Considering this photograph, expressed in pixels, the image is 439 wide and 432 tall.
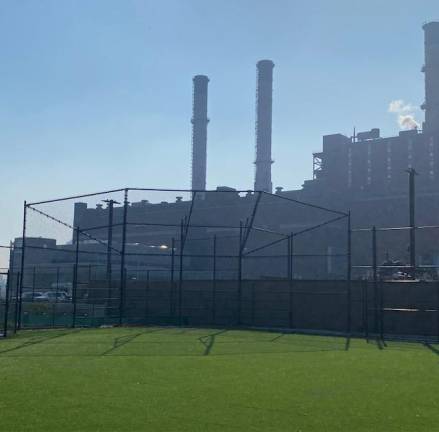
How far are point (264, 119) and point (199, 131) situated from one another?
8143 millimetres

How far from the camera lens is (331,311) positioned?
20.8 meters

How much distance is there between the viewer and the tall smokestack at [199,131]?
72688 millimetres

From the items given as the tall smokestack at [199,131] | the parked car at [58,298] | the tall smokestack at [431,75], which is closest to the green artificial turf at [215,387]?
the parked car at [58,298]

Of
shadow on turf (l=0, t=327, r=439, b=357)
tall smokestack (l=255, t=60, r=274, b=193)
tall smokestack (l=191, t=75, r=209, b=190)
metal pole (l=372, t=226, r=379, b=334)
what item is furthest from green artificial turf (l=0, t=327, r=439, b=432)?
tall smokestack (l=191, t=75, r=209, b=190)

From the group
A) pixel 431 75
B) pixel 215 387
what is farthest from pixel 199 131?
pixel 215 387

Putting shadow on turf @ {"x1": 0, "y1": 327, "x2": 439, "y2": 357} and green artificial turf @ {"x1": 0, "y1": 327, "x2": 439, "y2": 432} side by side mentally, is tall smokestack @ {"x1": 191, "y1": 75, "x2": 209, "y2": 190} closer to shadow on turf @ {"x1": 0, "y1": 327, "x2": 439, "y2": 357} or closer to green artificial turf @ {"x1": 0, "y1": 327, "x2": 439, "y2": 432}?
shadow on turf @ {"x1": 0, "y1": 327, "x2": 439, "y2": 357}

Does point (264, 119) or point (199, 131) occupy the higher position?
point (264, 119)

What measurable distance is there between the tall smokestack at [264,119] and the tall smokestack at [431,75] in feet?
54.4

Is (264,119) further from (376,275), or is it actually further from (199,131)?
(376,275)

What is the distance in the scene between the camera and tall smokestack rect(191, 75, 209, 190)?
72688mm

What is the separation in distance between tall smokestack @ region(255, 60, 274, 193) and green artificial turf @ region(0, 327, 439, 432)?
56.2m

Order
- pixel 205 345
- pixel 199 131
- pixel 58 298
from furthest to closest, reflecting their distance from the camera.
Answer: pixel 199 131 → pixel 58 298 → pixel 205 345

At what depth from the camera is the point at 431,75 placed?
66.8 meters

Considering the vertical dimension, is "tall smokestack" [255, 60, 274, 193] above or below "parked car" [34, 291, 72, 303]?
above
